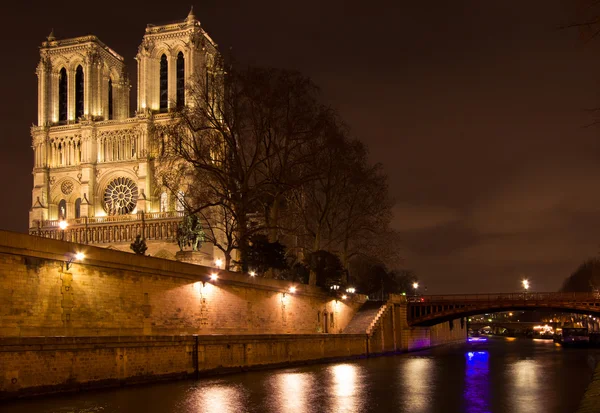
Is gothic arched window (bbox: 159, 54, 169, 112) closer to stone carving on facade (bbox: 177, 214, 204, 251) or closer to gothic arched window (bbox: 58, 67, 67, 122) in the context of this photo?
gothic arched window (bbox: 58, 67, 67, 122)

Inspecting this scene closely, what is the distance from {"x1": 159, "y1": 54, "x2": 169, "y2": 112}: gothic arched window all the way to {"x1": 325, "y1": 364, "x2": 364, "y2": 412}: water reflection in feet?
158

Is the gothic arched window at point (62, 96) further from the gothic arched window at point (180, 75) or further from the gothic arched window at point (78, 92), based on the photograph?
the gothic arched window at point (180, 75)

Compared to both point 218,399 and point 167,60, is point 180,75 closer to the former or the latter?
point 167,60

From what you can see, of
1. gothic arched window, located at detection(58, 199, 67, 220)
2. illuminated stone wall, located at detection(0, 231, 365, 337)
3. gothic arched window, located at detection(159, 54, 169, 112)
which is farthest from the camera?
gothic arched window, located at detection(58, 199, 67, 220)

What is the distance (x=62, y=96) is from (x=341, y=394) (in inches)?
2522

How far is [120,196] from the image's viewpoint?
72750mm

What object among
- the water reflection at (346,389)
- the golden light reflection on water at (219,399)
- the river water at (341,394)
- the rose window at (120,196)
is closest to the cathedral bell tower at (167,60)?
the rose window at (120,196)

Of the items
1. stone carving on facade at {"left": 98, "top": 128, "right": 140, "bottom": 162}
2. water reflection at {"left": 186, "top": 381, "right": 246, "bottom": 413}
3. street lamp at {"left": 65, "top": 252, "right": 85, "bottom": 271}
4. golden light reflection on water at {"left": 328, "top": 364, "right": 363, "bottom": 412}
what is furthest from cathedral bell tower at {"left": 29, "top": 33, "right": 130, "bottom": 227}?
water reflection at {"left": 186, "top": 381, "right": 246, "bottom": 413}

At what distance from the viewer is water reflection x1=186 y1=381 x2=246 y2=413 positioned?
16234 mm

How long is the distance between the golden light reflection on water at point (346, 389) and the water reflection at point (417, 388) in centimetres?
112

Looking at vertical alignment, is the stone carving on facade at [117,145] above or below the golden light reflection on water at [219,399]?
above

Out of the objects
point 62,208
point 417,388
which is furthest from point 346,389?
point 62,208

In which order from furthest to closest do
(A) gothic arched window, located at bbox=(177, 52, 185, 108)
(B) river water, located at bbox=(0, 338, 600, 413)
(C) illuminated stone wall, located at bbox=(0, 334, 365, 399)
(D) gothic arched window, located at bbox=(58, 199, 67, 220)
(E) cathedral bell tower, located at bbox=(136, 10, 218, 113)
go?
(D) gothic arched window, located at bbox=(58, 199, 67, 220)
(A) gothic arched window, located at bbox=(177, 52, 185, 108)
(E) cathedral bell tower, located at bbox=(136, 10, 218, 113)
(C) illuminated stone wall, located at bbox=(0, 334, 365, 399)
(B) river water, located at bbox=(0, 338, 600, 413)

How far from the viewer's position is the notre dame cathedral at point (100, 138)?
6988 centimetres
